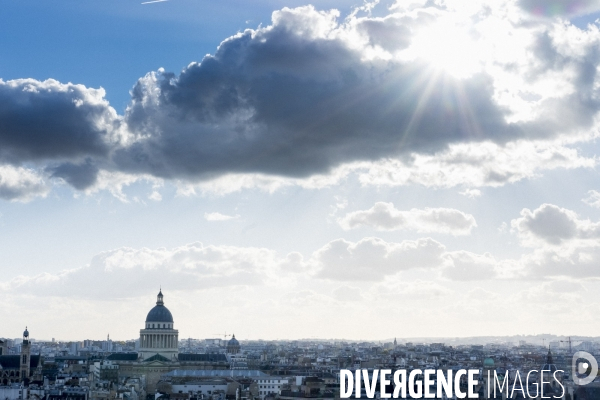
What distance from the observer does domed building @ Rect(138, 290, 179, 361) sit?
183 m

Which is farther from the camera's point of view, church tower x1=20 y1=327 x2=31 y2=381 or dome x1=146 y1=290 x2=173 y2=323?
dome x1=146 y1=290 x2=173 y2=323

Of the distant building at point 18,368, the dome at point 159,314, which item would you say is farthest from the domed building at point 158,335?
the distant building at point 18,368

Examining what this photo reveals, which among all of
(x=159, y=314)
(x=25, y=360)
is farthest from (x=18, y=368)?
(x=159, y=314)

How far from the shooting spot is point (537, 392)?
4518 inches

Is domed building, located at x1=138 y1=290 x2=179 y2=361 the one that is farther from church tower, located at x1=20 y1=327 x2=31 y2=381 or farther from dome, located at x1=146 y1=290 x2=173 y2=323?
church tower, located at x1=20 y1=327 x2=31 y2=381

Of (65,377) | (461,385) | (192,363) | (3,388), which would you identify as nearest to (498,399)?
(461,385)

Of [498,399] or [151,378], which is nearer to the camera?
[498,399]

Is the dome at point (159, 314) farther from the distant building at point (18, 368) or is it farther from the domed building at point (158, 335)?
the distant building at point (18, 368)

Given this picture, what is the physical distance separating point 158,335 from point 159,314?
11.9 feet

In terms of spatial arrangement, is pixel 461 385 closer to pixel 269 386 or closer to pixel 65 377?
pixel 269 386

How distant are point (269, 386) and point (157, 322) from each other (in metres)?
34.2

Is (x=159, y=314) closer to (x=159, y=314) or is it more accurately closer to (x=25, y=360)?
(x=159, y=314)

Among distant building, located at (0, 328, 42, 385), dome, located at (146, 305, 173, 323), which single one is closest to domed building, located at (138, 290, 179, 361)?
dome, located at (146, 305, 173, 323)

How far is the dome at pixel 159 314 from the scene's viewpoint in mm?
183000
